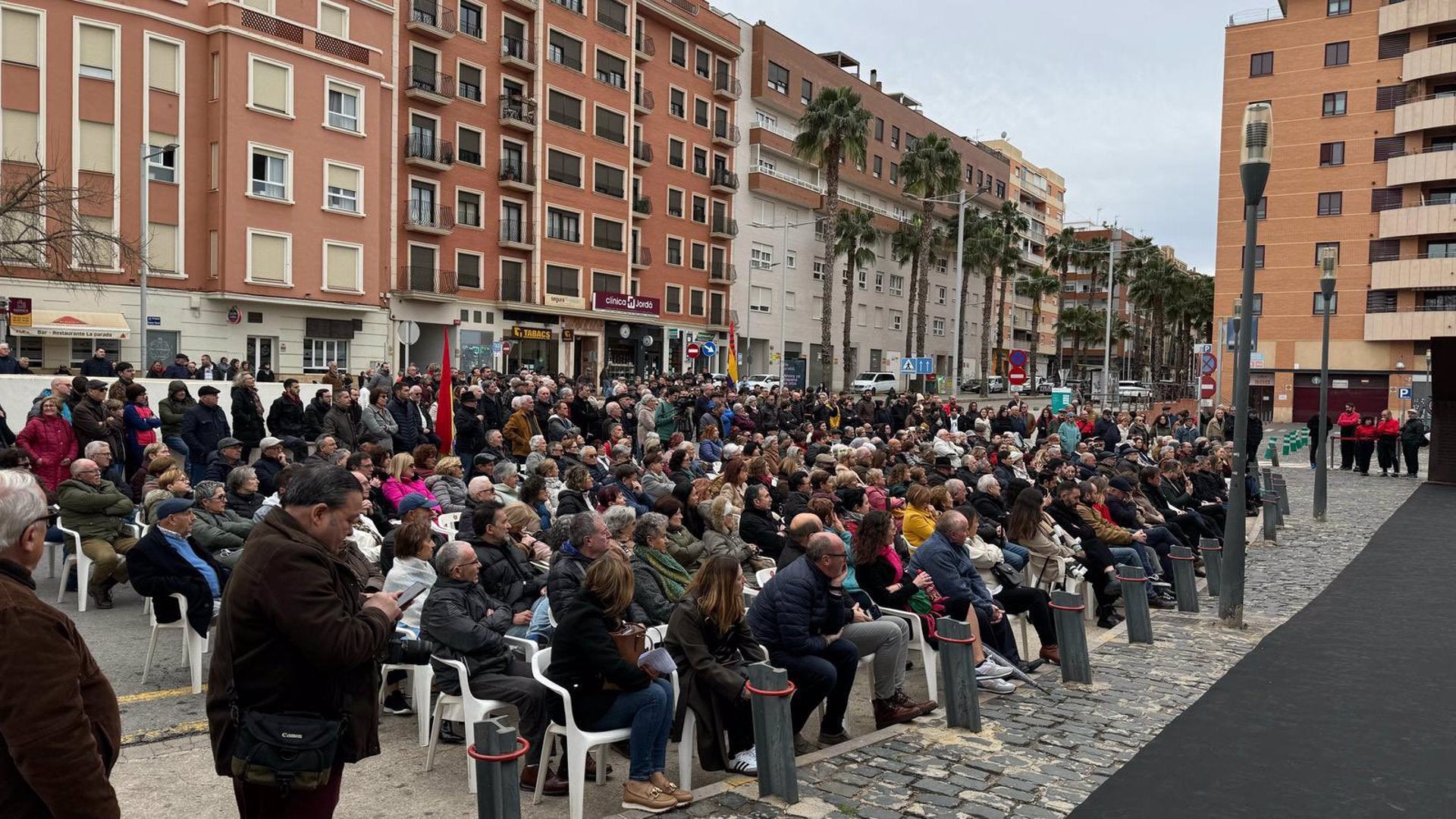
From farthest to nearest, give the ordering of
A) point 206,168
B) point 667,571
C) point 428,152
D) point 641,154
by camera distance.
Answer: point 641,154
point 428,152
point 206,168
point 667,571

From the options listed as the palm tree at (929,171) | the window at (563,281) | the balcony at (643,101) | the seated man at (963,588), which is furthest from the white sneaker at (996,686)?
the palm tree at (929,171)

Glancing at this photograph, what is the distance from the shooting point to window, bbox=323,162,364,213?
112 feet

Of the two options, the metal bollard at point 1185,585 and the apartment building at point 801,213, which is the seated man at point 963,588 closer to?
the metal bollard at point 1185,585

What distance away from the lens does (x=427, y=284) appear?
3981cm

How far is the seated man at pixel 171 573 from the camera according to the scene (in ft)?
22.3

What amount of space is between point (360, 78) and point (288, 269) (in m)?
7.76

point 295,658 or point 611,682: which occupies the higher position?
point 295,658

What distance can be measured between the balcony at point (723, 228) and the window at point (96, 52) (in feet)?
101

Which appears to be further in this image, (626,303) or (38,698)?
(626,303)

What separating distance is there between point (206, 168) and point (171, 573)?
2972 cm

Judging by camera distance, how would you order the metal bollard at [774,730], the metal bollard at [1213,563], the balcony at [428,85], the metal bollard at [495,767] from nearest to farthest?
the metal bollard at [495,767] → the metal bollard at [774,730] → the metal bollard at [1213,563] → the balcony at [428,85]

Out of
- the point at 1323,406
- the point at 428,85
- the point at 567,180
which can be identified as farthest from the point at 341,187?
the point at 1323,406

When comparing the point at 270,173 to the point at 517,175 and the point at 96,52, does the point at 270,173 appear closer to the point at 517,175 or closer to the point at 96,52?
the point at 96,52

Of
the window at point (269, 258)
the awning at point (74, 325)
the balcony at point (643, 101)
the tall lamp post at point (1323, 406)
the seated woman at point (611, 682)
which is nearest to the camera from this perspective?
the seated woman at point (611, 682)
